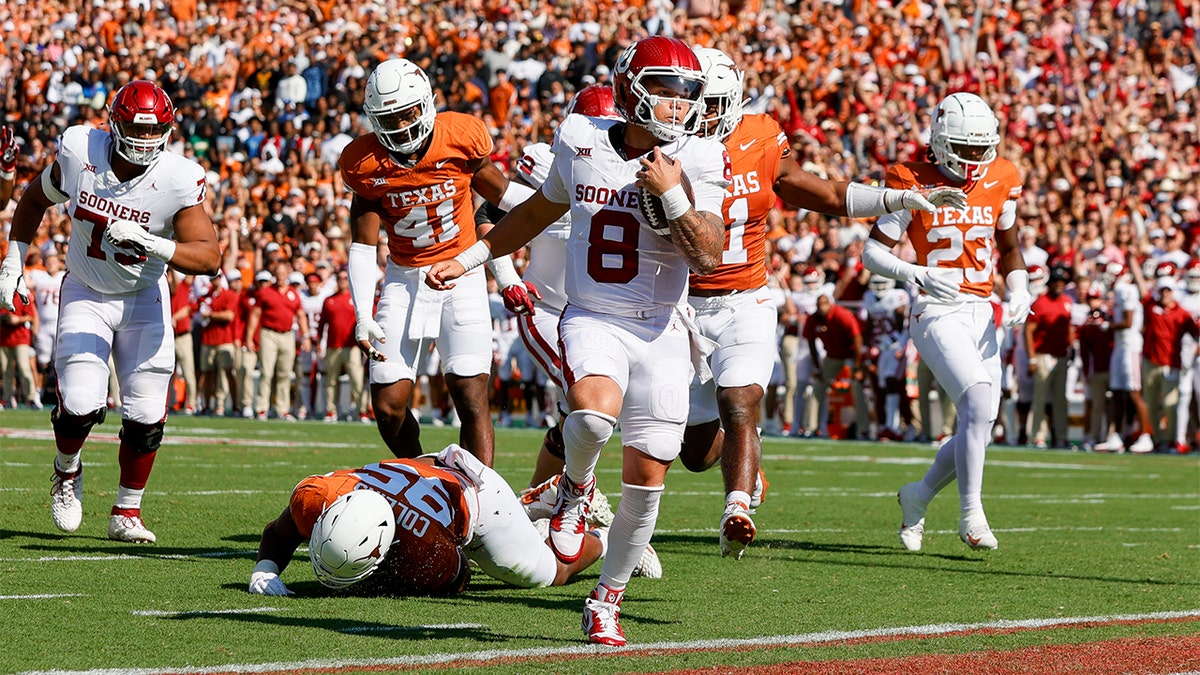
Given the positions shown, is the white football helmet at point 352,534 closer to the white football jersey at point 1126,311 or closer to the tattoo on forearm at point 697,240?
the tattoo on forearm at point 697,240

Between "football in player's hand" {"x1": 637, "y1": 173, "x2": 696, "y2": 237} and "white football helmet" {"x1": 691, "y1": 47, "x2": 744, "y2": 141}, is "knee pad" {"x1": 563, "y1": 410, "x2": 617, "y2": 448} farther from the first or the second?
"white football helmet" {"x1": 691, "y1": 47, "x2": 744, "y2": 141}

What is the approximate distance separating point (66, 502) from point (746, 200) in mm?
3212

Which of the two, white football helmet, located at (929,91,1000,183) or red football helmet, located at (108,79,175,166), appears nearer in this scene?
red football helmet, located at (108,79,175,166)

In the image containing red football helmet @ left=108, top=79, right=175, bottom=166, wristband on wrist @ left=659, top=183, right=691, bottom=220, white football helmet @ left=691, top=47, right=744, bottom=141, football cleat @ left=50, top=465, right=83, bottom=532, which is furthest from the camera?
football cleat @ left=50, top=465, right=83, bottom=532

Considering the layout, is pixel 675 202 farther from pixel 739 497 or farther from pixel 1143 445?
pixel 1143 445

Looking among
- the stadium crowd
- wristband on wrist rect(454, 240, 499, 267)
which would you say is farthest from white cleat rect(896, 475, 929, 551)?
the stadium crowd

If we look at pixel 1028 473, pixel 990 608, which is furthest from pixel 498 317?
pixel 990 608

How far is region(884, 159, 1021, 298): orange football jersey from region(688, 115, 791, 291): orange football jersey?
A: 1.07 meters

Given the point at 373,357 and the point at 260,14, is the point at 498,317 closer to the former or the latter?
the point at 260,14

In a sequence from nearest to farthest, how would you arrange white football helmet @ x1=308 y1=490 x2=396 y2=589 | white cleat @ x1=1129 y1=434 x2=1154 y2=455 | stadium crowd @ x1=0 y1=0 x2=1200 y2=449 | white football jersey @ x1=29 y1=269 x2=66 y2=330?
white football helmet @ x1=308 y1=490 x2=396 y2=589 → white cleat @ x1=1129 y1=434 x2=1154 y2=455 → stadium crowd @ x1=0 y1=0 x2=1200 y2=449 → white football jersey @ x1=29 y1=269 x2=66 y2=330

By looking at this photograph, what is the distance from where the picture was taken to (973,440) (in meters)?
7.22

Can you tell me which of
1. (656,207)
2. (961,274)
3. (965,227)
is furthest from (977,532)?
(656,207)

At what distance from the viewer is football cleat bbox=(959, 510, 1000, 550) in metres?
7.11

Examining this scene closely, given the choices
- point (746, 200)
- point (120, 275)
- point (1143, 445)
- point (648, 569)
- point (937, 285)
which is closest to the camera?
point (648, 569)
